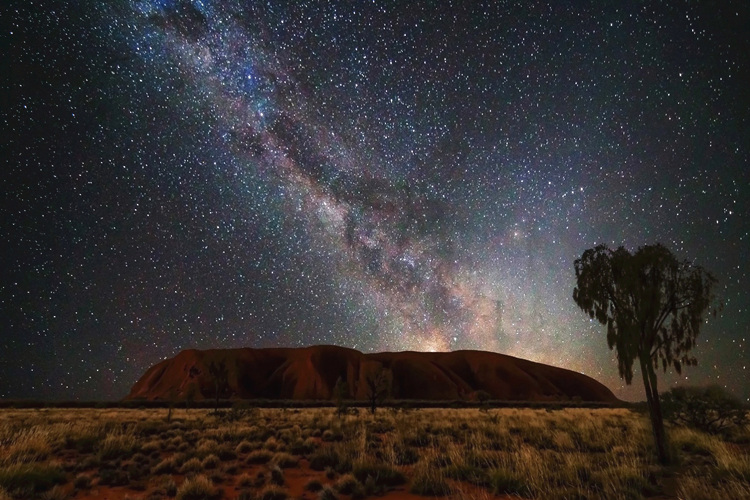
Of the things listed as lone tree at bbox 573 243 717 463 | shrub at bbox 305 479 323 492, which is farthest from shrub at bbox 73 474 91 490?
lone tree at bbox 573 243 717 463

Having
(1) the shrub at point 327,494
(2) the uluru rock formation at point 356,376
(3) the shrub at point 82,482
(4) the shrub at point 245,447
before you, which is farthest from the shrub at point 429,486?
(2) the uluru rock formation at point 356,376

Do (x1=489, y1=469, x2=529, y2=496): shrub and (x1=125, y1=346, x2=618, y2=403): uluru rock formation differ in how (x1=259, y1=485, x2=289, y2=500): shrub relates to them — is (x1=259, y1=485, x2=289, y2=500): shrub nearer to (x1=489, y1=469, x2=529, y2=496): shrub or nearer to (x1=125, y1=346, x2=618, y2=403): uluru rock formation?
(x1=489, y1=469, x2=529, y2=496): shrub

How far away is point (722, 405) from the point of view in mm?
17875

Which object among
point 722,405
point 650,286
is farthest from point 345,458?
point 722,405

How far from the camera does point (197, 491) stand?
973cm

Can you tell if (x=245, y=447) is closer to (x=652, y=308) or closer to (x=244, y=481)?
(x=244, y=481)

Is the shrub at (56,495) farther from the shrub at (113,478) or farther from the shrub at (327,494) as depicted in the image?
the shrub at (327,494)

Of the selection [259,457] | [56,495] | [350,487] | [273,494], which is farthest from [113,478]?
[350,487]

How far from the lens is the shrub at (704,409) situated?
17.7 metres

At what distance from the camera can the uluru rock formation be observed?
3750 inches

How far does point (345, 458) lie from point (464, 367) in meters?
105

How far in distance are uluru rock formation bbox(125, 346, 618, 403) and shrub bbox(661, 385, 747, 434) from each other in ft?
246

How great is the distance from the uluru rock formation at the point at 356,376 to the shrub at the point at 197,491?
274 feet

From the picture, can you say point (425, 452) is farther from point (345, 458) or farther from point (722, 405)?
point (722, 405)
